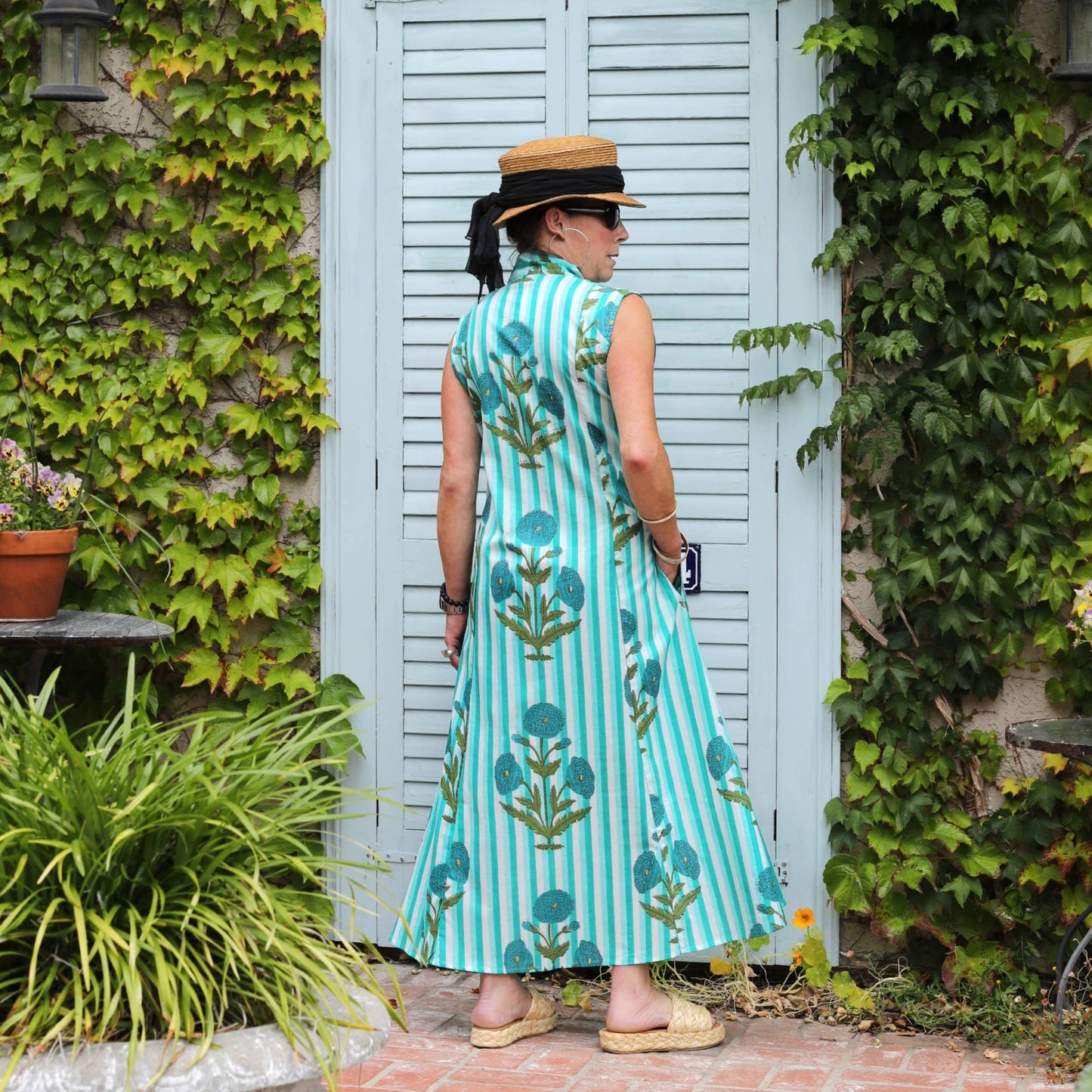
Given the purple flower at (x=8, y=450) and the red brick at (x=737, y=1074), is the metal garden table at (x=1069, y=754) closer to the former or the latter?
the red brick at (x=737, y=1074)

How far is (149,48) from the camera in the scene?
413cm

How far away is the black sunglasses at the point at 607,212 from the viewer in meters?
3.31

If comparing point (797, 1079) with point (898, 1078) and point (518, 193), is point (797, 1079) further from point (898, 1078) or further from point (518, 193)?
point (518, 193)

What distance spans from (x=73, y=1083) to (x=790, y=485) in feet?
8.41

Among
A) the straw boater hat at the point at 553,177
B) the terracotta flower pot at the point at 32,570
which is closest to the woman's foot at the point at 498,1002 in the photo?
the terracotta flower pot at the point at 32,570

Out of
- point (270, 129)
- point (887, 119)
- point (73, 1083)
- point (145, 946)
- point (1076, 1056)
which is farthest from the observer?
point (270, 129)

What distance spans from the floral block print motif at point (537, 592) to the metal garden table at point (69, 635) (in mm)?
915

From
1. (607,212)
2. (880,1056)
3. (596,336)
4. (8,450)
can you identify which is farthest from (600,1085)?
(8,450)

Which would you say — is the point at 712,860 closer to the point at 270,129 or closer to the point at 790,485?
the point at 790,485

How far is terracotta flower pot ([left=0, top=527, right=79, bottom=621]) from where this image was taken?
365cm

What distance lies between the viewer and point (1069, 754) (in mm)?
3082

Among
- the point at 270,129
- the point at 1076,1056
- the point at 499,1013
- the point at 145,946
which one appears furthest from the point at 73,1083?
the point at 270,129

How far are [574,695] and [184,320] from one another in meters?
1.72

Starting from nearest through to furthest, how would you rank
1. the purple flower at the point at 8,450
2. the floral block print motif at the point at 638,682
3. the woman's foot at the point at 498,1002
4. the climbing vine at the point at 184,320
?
the floral block print motif at the point at 638,682 < the woman's foot at the point at 498,1002 < the purple flower at the point at 8,450 < the climbing vine at the point at 184,320
